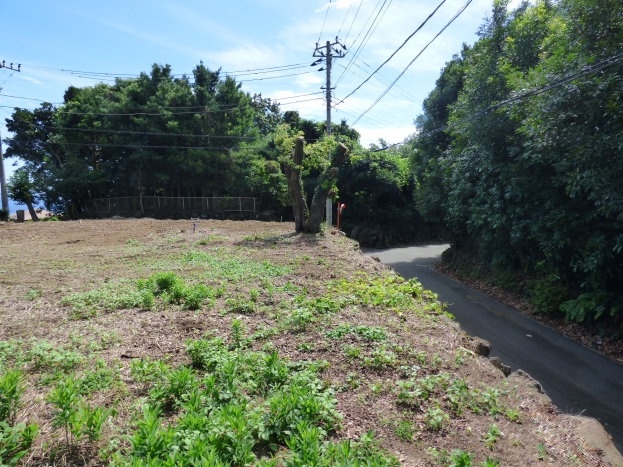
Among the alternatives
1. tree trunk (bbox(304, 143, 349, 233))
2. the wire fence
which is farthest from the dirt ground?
the wire fence

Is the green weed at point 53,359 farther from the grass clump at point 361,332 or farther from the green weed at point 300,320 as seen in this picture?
the grass clump at point 361,332

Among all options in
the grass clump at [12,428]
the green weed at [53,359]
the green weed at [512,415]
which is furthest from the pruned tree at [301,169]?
the grass clump at [12,428]

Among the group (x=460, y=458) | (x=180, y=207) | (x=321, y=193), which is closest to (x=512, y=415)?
(x=460, y=458)

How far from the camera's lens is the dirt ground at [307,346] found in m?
2.53

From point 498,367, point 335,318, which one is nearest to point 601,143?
point 498,367

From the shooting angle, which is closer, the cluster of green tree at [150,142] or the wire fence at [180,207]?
the cluster of green tree at [150,142]

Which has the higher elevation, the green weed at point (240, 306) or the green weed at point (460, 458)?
the green weed at point (240, 306)

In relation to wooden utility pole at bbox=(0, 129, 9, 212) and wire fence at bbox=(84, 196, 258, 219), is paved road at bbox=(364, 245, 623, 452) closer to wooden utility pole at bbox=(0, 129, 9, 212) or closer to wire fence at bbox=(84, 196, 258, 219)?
wire fence at bbox=(84, 196, 258, 219)

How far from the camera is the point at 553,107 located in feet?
24.0

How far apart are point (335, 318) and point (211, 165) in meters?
21.3

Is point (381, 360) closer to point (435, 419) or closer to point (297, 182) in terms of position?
point (435, 419)

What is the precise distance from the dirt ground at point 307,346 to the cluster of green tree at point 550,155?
4320 millimetres

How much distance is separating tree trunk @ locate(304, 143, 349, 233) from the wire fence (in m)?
13.0

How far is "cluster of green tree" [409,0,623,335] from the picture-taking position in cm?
675
